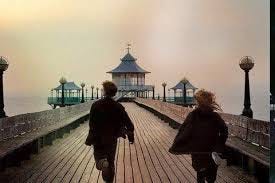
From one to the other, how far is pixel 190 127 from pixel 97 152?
1.60 m

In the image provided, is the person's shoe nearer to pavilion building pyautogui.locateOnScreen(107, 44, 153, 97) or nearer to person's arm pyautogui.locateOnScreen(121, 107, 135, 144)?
person's arm pyautogui.locateOnScreen(121, 107, 135, 144)

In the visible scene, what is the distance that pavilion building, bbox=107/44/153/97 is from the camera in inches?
4473

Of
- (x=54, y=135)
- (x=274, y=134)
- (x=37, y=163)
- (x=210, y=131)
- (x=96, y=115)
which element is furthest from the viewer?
(x=54, y=135)

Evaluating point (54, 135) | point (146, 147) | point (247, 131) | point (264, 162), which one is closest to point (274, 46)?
point (264, 162)

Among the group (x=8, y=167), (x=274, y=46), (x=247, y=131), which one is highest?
(x=274, y=46)

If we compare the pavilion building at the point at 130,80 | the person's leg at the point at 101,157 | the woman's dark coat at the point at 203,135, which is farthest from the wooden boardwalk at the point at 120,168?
the pavilion building at the point at 130,80

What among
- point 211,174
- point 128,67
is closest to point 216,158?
point 211,174

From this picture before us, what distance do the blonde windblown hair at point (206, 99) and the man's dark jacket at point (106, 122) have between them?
1.34 m

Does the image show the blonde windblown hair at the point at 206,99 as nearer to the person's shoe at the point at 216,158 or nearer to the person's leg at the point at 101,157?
the person's shoe at the point at 216,158

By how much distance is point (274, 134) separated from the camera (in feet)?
20.6

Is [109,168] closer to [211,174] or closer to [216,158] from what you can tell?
[211,174]

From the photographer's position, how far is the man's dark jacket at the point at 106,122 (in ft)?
28.0

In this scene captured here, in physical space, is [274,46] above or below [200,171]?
above

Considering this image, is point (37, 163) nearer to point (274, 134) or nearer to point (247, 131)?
point (247, 131)
